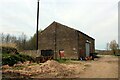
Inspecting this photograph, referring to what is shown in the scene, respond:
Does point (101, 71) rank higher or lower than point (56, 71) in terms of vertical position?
lower

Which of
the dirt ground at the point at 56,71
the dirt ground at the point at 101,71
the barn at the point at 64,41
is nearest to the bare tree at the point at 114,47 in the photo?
the barn at the point at 64,41

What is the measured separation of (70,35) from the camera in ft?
144

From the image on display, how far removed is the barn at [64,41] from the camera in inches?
1704

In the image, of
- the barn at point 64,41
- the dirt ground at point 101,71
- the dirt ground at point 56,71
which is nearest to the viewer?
the dirt ground at point 56,71

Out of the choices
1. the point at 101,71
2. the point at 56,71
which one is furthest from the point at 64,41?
the point at 56,71

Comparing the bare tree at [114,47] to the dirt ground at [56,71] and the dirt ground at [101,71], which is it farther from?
the dirt ground at [56,71]

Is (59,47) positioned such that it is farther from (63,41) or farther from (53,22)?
(53,22)

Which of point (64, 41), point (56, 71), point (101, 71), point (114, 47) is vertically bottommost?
point (101, 71)

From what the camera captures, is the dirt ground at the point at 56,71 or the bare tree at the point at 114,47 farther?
the bare tree at the point at 114,47

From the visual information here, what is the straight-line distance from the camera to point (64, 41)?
44531 mm

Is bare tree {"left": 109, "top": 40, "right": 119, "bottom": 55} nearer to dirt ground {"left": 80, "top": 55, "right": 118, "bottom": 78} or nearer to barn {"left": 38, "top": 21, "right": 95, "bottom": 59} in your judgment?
barn {"left": 38, "top": 21, "right": 95, "bottom": 59}

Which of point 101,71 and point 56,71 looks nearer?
point 56,71

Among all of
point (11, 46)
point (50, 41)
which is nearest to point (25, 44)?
point (50, 41)

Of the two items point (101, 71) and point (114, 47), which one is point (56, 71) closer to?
point (101, 71)
